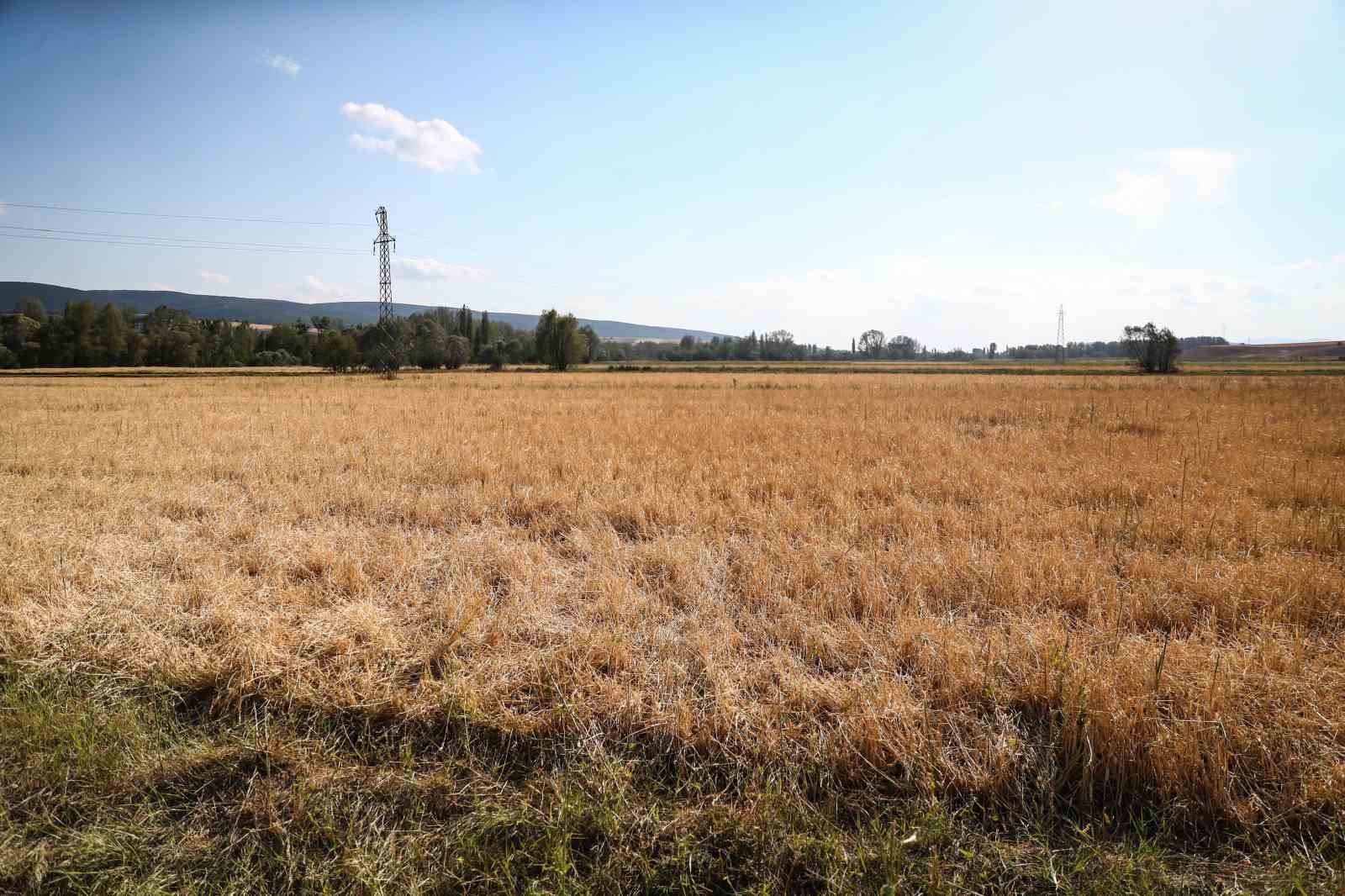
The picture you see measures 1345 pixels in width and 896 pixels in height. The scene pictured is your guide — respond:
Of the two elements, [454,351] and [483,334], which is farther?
[483,334]

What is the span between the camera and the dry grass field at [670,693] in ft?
8.09

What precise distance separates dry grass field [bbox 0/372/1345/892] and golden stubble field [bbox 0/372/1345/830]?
3 cm

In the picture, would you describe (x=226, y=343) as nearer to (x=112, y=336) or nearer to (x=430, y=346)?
(x=112, y=336)

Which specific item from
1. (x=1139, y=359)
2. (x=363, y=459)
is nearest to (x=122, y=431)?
(x=363, y=459)

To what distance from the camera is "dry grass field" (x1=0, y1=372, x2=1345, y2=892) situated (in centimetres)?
246

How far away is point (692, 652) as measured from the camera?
13.0ft

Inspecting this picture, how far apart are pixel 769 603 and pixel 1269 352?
22842 cm

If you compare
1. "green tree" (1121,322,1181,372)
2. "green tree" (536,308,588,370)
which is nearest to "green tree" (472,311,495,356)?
"green tree" (536,308,588,370)

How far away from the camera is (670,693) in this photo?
135 inches

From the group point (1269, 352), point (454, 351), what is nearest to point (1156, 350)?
point (454, 351)

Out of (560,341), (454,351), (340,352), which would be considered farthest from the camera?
(560,341)

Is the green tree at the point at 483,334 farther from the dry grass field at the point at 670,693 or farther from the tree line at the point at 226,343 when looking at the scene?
the dry grass field at the point at 670,693

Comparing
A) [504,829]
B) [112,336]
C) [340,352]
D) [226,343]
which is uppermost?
[226,343]

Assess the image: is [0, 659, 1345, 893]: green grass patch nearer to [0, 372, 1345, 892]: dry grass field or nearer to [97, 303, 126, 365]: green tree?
[0, 372, 1345, 892]: dry grass field
